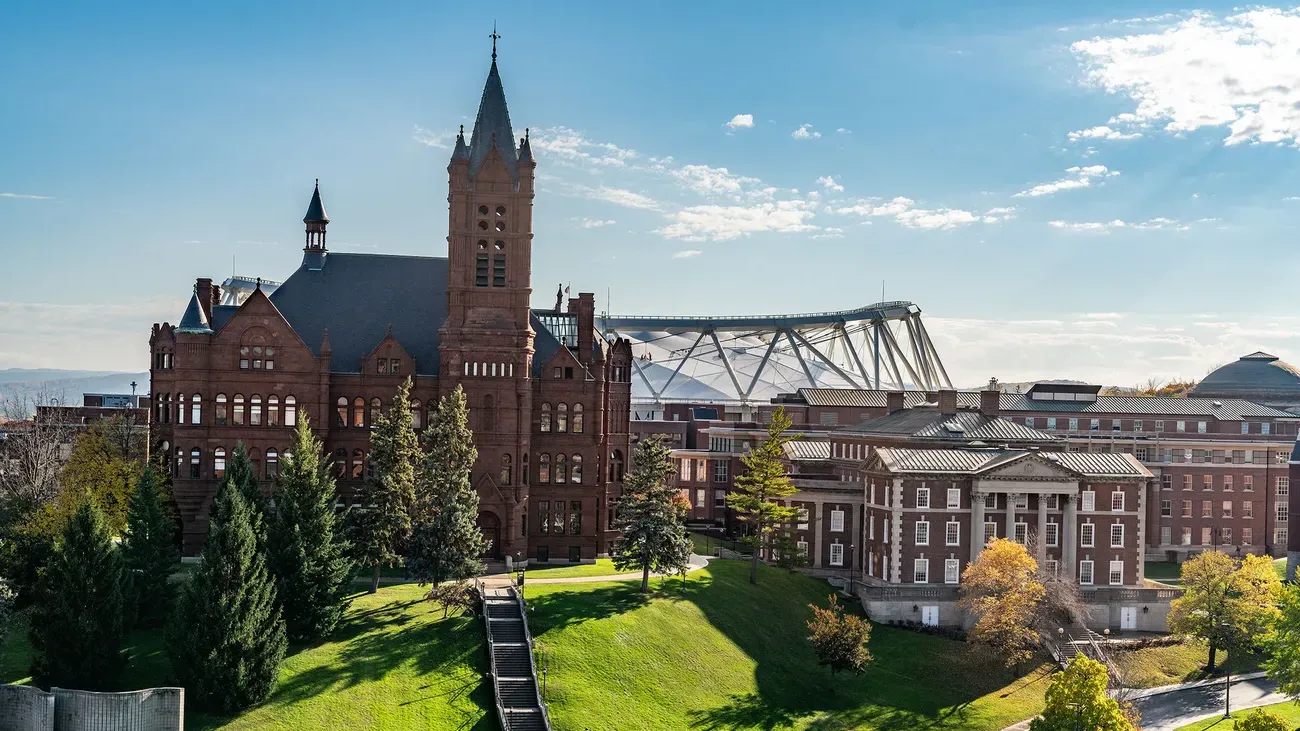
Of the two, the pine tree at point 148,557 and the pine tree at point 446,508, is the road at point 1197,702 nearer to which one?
the pine tree at point 446,508

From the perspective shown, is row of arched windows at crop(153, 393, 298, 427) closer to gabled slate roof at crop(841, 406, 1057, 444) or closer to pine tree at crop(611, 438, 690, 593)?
pine tree at crop(611, 438, 690, 593)

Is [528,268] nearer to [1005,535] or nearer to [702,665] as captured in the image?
[702,665]

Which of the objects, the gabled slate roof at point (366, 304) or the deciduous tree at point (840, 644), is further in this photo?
the gabled slate roof at point (366, 304)

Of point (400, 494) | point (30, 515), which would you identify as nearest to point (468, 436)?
point (400, 494)

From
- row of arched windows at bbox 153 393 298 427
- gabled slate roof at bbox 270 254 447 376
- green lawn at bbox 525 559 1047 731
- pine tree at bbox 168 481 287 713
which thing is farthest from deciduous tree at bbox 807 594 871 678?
row of arched windows at bbox 153 393 298 427

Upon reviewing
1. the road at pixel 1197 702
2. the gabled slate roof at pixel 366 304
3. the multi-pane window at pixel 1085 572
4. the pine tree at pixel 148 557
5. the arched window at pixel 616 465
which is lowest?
the road at pixel 1197 702

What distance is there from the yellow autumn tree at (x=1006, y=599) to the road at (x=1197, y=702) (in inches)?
340

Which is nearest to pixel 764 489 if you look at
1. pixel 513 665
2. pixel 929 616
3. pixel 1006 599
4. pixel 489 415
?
pixel 929 616

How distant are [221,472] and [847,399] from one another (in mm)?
73928

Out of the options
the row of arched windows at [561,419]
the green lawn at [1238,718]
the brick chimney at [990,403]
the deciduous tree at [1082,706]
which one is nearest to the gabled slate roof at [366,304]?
the row of arched windows at [561,419]

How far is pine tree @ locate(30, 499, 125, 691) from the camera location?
60.7 m

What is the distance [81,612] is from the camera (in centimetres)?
6125

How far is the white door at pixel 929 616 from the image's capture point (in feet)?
306

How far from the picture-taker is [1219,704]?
8131 cm
